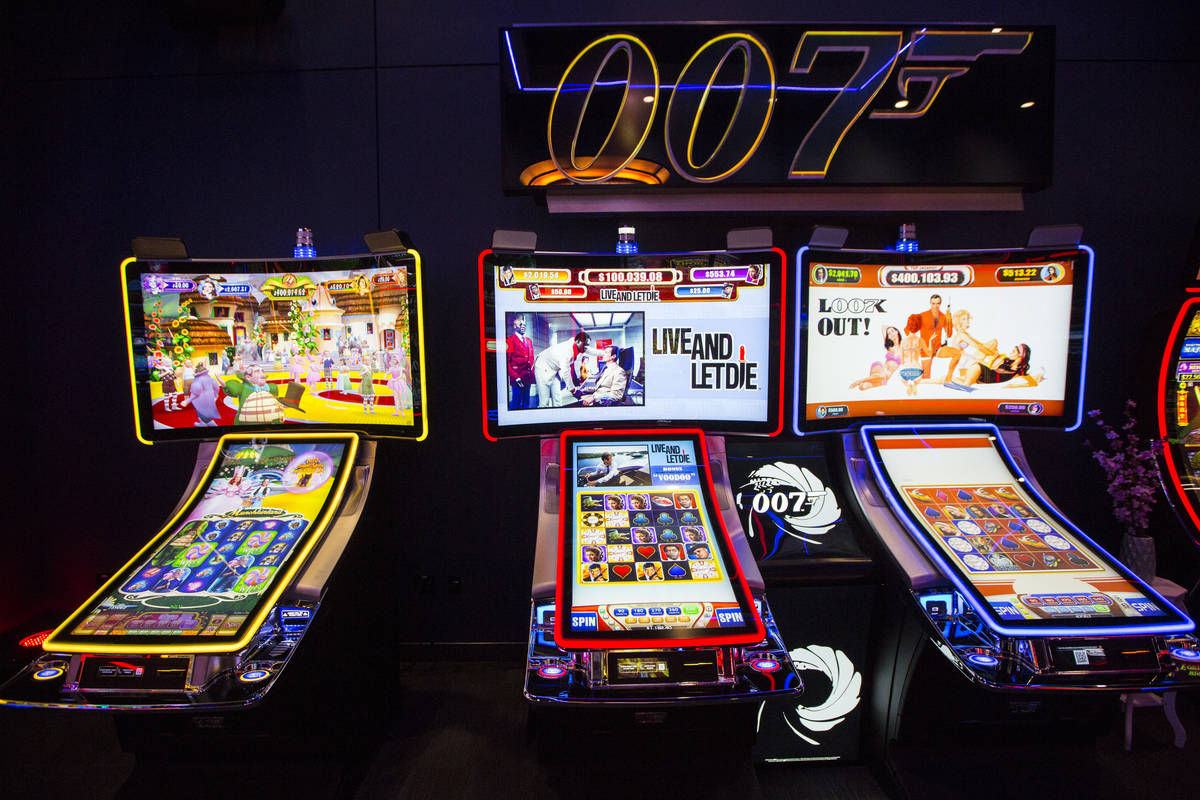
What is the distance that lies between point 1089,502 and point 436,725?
328 centimetres

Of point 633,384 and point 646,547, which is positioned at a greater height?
point 633,384

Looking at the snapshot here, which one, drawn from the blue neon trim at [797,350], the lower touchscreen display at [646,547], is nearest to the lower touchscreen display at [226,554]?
the lower touchscreen display at [646,547]

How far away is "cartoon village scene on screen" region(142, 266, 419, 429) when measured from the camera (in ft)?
6.24

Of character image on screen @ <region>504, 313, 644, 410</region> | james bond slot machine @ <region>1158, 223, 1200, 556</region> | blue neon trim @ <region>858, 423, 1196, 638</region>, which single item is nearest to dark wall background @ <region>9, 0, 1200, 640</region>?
james bond slot machine @ <region>1158, 223, 1200, 556</region>

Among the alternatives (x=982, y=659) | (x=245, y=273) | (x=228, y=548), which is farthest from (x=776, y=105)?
(x=228, y=548)

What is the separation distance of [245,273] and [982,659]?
2617 millimetres

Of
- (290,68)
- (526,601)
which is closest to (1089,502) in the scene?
(526,601)

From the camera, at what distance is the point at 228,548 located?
1699mm

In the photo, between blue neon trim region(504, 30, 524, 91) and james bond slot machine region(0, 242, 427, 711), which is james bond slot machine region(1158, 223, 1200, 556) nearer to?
blue neon trim region(504, 30, 524, 91)

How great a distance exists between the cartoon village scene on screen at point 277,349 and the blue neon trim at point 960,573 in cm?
168

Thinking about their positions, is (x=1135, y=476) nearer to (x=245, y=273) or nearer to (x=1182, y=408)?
(x=1182, y=408)

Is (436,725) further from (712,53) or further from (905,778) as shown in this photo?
(712,53)

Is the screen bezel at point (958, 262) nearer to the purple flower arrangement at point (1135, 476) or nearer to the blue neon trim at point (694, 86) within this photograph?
the purple flower arrangement at point (1135, 476)

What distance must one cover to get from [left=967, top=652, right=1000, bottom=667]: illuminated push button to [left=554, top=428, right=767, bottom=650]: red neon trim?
544mm
